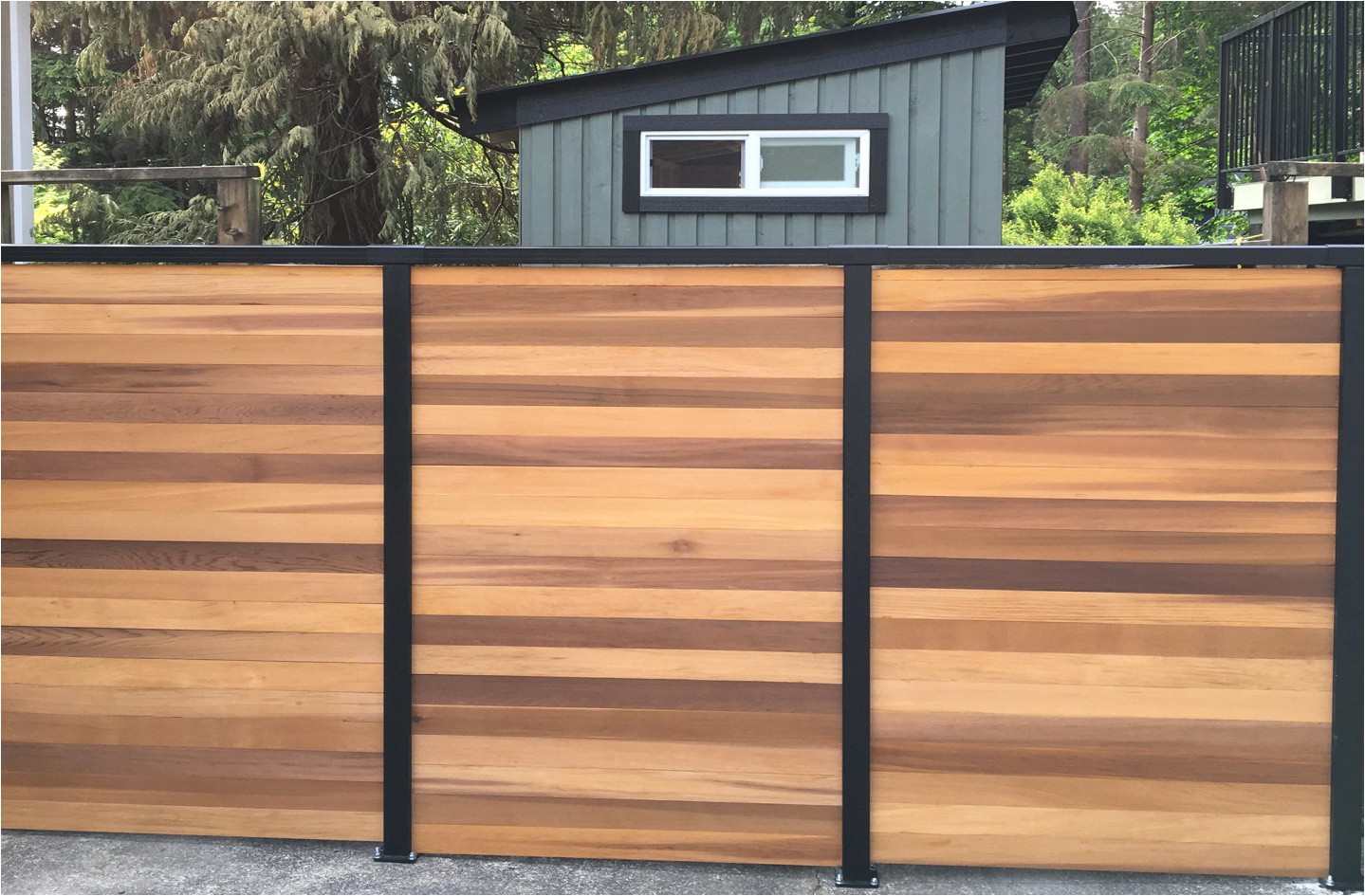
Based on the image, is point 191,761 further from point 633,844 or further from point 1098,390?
point 1098,390

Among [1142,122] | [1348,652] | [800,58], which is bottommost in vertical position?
[1348,652]

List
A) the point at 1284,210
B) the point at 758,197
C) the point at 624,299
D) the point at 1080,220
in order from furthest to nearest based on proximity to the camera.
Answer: the point at 1080,220, the point at 758,197, the point at 1284,210, the point at 624,299

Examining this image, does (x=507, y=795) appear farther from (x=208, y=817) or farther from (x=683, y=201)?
(x=683, y=201)

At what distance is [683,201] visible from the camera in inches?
261

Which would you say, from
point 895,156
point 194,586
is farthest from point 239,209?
point 895,156

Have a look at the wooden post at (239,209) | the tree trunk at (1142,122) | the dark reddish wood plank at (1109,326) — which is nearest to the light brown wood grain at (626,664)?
the dark reddish wood plank at (1109,326)

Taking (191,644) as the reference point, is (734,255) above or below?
above

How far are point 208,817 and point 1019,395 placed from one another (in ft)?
8.88

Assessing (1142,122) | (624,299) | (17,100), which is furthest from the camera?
(1142,122)

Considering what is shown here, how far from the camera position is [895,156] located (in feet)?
21.4

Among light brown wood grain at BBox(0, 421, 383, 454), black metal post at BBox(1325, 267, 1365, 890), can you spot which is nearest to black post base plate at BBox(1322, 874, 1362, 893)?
black metal post at BBox(1325, 267, 1365, 890)

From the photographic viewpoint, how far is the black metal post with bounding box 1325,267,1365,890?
3012 mm

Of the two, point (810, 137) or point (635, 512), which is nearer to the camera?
point (635, 512)

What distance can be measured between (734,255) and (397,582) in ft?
4.49
